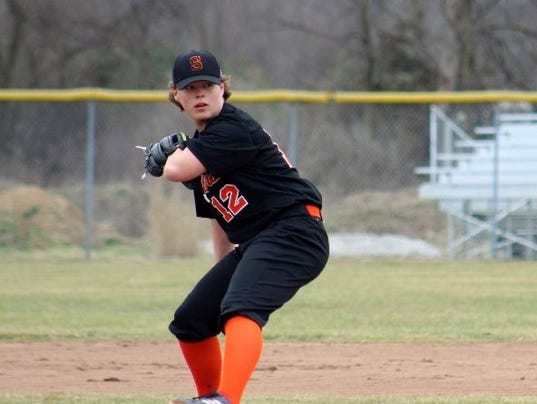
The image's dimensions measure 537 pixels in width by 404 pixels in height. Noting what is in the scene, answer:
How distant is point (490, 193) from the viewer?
1712 cm

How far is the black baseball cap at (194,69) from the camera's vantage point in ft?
17.0

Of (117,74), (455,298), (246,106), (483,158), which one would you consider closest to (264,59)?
(117,74)

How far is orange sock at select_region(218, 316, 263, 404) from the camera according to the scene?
5.01m

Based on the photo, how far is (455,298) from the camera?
12172 mm

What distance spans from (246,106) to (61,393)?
45.6 ft

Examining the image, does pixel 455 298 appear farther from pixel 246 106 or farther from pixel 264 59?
pixel 264 59

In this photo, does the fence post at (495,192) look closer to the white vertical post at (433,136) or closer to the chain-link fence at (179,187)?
the white vertical post at (433,136)

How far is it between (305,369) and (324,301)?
4.26 m

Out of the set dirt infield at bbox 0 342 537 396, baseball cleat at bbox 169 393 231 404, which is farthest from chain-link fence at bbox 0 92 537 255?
baseball cleat at bbox 169 393 231 404

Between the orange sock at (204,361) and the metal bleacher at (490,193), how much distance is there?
1097 centimetres

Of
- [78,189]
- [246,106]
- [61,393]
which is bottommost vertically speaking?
[61,393]

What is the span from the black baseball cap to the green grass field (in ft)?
6.18

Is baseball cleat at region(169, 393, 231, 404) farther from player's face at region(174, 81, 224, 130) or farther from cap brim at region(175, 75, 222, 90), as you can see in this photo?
cap brim at region(175, 75, 222, 90)

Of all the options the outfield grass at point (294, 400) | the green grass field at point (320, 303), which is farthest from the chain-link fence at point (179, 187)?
the outfield grass at point (294, 400)
